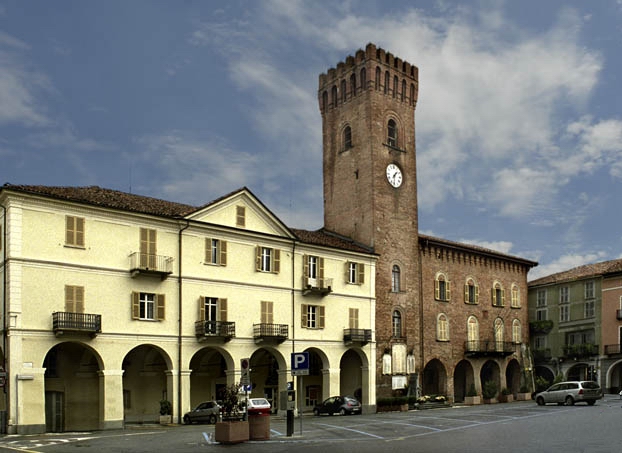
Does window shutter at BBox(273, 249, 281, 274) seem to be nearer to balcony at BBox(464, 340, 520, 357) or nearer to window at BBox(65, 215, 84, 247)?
window at BBox(65, 215, 84, 247)

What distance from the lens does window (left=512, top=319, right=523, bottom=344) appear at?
61972mm

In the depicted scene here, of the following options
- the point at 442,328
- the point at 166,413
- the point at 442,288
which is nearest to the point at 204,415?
the point at 166,413

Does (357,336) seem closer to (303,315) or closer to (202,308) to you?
(303,315)

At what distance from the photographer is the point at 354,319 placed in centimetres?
4731

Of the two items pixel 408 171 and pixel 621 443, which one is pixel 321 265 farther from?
pixel 621 443

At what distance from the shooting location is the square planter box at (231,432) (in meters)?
23.9

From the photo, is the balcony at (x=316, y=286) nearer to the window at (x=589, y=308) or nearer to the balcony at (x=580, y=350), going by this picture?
the balcony at (x=580, y=350)

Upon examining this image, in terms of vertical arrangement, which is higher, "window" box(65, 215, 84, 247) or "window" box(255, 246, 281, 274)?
"window" box(65, 215, 84, 247)

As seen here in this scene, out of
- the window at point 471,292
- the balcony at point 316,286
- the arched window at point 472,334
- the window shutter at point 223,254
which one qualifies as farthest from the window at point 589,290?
the window shutter at point 223,254

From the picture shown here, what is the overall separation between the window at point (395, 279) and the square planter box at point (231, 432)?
2818 cm

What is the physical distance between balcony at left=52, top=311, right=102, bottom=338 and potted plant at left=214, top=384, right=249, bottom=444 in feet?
35.0

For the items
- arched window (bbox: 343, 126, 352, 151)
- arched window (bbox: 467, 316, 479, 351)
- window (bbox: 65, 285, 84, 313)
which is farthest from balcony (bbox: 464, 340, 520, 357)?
window (bbox: 65, 285, 84, 313)

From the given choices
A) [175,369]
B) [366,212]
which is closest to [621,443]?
[175,369]

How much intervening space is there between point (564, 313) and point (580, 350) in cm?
450
